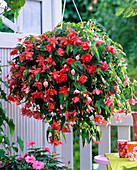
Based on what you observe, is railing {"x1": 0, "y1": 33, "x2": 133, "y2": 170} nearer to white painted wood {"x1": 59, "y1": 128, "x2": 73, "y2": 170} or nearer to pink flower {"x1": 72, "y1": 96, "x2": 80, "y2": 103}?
white painted wood {"x1": 59, "y1": 128, "x2": 73, "y2": 170}

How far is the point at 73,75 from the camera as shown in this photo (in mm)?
1291

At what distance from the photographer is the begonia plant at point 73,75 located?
1.30 metres

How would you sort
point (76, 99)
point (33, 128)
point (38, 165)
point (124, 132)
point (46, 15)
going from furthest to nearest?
point (46, 15)
point (33, 128)
point (124, 132)
point (38, 165)
point (76, 99)

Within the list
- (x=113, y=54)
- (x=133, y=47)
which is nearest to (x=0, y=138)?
(x=113, y=54)

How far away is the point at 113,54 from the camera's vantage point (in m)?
1.41

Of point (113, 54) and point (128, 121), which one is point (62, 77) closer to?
point (113, 54)

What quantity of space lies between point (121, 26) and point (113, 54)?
7.66 feet

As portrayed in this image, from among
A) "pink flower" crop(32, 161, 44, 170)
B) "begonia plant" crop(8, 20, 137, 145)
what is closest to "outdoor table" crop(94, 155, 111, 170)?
"begonia plant" crop(8, 20, 137, 145)

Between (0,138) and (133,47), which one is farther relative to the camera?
(133,47)

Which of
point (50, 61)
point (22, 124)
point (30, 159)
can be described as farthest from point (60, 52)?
point (22, 124)

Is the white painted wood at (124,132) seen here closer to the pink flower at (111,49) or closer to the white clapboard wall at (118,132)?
the white clapboard wall at (118,132)

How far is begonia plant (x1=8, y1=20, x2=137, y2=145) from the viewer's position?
1305mm

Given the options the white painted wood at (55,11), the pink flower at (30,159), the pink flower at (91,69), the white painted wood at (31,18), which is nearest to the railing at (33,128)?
the white painted wood at (31,18)

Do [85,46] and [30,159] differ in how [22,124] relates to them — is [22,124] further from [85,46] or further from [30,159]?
[85,46]
